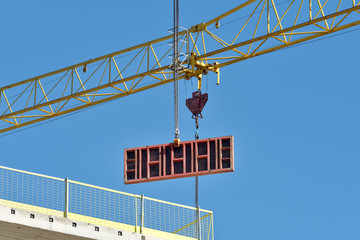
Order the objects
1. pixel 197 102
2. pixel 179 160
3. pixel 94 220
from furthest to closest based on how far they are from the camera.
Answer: pixel 197 102 → pixel 179 160 → pixel 94 220

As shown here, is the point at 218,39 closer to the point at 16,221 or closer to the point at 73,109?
the point at 73,109

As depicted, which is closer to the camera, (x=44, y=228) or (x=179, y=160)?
(x=44, y=228)

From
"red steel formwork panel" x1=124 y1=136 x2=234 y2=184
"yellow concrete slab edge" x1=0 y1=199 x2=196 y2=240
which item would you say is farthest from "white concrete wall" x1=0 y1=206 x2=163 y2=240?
"red steel formwork panel" x1=124 y1=136 x2=234 y2=184

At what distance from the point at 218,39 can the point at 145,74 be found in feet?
19.6

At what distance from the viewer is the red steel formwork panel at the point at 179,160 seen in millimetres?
49156

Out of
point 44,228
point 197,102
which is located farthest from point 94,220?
point 197,102

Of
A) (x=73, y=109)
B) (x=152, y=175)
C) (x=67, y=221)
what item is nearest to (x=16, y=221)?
(x=67, y=221)

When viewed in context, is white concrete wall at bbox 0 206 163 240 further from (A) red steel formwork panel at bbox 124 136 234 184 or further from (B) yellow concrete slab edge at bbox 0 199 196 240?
(A) red steel formwork panel at bbox 124 136 234 184

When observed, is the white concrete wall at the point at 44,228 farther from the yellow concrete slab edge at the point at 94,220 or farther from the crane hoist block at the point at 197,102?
the crane hoist block at the point at 197,102

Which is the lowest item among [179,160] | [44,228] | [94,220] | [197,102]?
[44,228]

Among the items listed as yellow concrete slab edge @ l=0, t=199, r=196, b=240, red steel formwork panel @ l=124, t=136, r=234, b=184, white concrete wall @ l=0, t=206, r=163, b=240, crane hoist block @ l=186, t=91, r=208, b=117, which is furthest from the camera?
crane hoist block @ l=186, t=91, r=208, b=117

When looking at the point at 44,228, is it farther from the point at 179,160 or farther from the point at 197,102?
the point at 197,102

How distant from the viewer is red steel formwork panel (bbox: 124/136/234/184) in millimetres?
49156

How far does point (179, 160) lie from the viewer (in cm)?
5031
